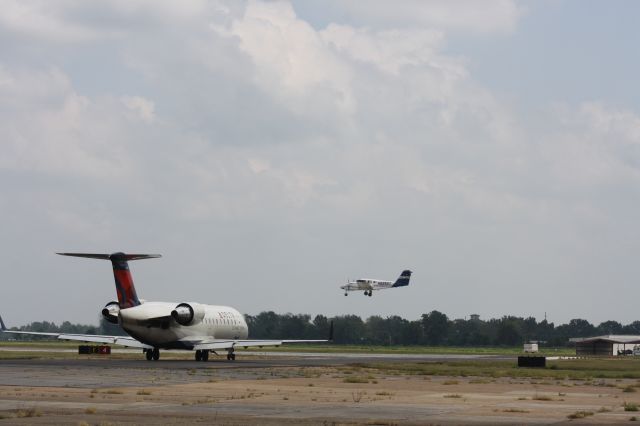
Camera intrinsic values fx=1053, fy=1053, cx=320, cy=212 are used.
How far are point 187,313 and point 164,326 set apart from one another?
1.74 m

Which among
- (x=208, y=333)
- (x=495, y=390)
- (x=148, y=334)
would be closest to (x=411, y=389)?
(x=495, y=390)

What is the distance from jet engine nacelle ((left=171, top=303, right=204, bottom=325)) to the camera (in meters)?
68.6

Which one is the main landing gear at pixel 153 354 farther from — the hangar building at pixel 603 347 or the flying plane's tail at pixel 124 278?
the hangar building at pixel 603 347

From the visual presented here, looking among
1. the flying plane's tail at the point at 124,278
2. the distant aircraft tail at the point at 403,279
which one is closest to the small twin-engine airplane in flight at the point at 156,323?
the flying plane's tail at the point at 124,278

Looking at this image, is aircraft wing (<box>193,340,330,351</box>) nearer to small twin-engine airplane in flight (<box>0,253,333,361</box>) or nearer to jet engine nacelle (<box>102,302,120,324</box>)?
small twin-engine airplane in flight (<box>0,253,333,361</box>)

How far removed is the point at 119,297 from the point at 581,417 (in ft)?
142

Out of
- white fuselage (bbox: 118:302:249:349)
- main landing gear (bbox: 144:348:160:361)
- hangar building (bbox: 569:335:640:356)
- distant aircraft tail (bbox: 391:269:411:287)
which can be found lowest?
main landing gear (bbox: 144:348:160:361)

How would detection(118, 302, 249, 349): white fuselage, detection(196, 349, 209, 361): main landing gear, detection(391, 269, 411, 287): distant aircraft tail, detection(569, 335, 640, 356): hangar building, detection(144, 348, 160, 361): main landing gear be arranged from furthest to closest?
detection(391, 269, 411, 287): distant aircraft tail → detection(569, 335, 640, 356): hangar building → detection(144, 348, 160, 361): main landing gear → detection(196, 349, 209, 361): main landing gear → detection(118, 302, 249, 349): white fuselage

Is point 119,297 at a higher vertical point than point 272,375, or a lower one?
higher

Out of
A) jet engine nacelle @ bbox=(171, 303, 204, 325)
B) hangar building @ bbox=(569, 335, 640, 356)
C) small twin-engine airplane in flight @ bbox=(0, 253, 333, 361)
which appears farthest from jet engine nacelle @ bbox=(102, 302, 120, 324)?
hangar building @ bbox=(569, 335, 640, 356)

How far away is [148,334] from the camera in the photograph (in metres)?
68.2

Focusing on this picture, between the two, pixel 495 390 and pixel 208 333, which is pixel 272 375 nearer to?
pixel 495 390

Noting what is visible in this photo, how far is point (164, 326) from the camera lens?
6856 cm

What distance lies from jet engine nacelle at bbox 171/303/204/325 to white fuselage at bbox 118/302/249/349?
426 mm
